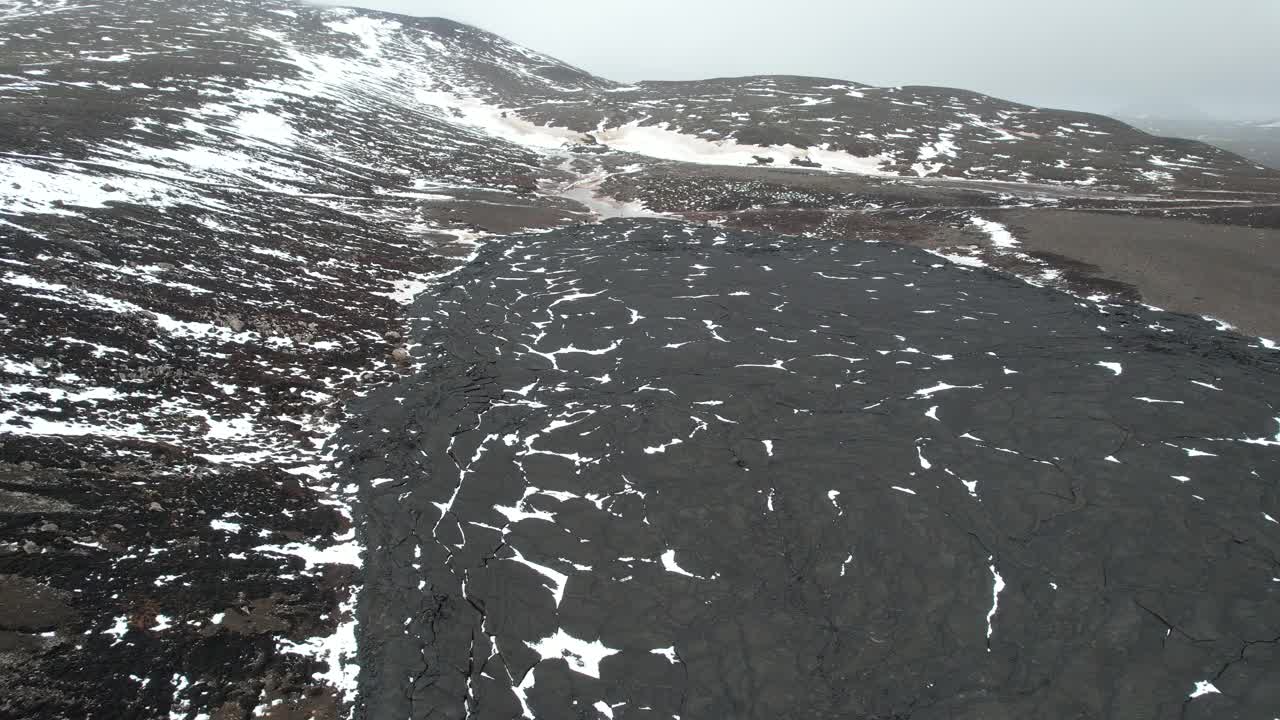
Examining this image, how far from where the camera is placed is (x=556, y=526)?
1444 centimetres

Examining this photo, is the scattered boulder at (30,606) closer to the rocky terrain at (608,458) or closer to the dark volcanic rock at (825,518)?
the rocky terrain at (608,458)

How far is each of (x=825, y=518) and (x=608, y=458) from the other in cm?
629

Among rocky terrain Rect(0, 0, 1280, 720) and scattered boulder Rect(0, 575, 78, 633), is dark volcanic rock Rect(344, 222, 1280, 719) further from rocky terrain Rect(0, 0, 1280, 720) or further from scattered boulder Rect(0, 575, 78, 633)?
scattered boulder Rect(0, 575, 78, 633)

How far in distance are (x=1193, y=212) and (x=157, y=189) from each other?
6434 cm

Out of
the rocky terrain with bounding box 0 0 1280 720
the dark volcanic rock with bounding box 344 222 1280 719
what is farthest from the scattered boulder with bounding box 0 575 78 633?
the dark volcanic rock with bounding box 344 222 1280 719

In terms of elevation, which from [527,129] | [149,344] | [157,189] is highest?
[527,129]

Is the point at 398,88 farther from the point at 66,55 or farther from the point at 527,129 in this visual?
the point at 66,55

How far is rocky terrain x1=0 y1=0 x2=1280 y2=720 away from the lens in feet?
34.1

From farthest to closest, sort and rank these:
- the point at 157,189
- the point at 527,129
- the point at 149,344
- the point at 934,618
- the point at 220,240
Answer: the point at 527,129 → the point at 157,189 → the point at 220,240 → the point at 149,344 → the point at 934,618

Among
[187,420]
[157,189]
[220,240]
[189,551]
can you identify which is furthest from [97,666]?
[157,189]

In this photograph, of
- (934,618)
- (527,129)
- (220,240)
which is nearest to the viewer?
(934,618)

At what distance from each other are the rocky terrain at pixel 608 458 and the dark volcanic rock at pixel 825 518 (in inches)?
3.9

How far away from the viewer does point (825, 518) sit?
14359 mm

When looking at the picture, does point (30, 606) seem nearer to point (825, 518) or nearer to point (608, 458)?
point (608, 458)
